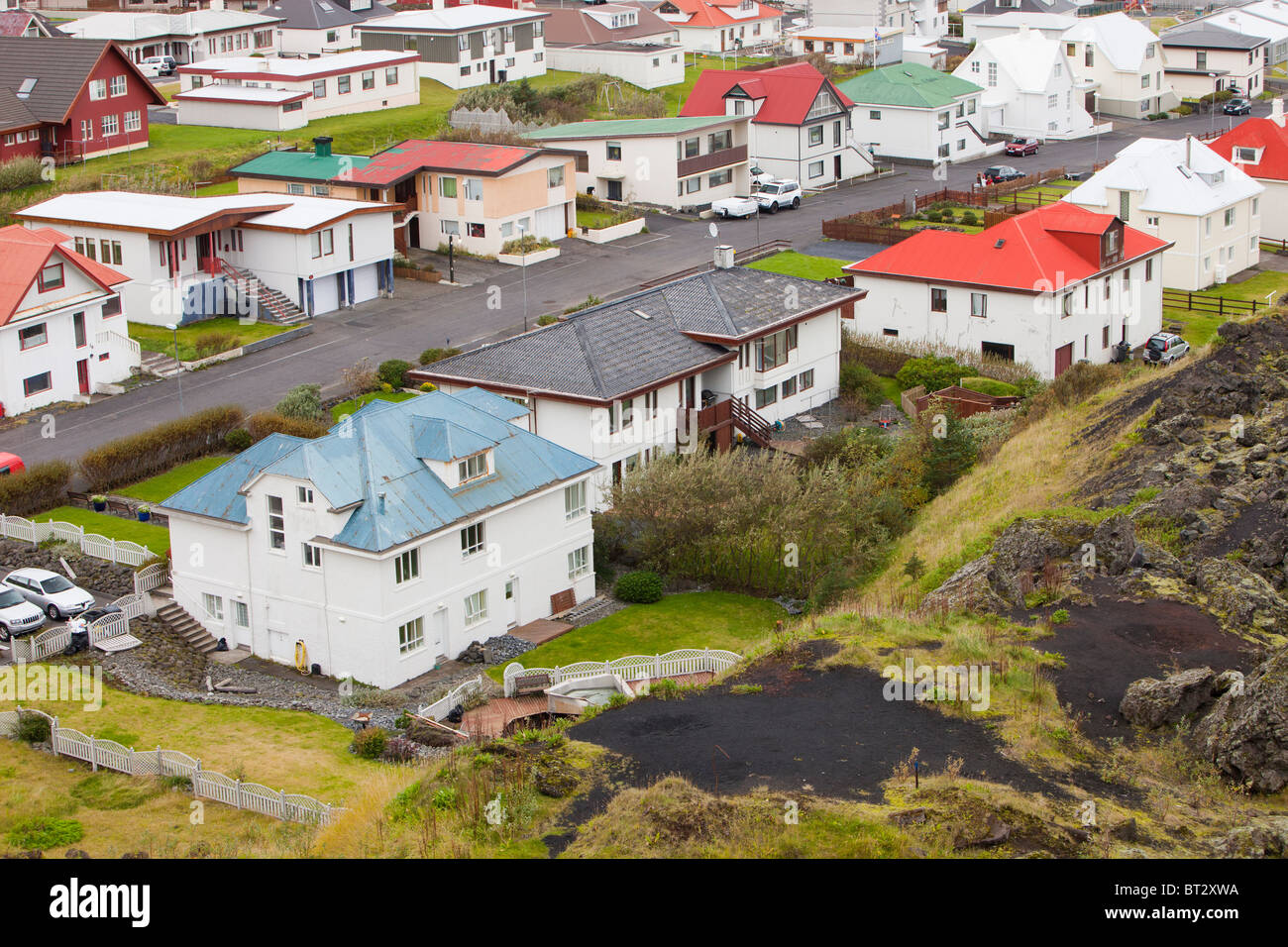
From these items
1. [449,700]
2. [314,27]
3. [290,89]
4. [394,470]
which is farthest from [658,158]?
[449,700]

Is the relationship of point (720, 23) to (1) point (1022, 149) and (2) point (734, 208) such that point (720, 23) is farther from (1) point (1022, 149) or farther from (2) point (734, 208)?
(2) point (734, 208)

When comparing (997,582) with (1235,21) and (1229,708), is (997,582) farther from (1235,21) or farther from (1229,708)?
(1235,21)

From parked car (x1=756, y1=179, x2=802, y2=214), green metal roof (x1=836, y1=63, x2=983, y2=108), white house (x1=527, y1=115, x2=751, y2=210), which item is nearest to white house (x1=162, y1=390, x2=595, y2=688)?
white house (x1=527, y1=115, x2=751, y2=210)

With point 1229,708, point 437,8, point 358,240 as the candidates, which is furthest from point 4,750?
point 437,8

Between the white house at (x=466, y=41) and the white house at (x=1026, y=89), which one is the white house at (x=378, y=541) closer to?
the white house at (x=466, y=41)

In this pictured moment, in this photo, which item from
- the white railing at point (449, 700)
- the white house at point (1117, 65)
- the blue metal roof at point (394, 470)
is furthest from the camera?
the white house at point (1117, 65)

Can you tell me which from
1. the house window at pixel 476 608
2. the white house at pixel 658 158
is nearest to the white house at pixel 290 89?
the white house at pixel 658 158
